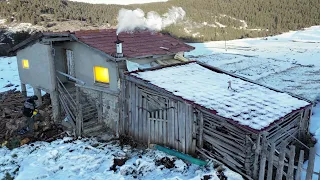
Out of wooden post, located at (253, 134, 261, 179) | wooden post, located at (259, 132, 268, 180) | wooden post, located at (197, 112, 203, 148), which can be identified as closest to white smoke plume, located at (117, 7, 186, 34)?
wooden post, located at (197, 112, 203, 148)

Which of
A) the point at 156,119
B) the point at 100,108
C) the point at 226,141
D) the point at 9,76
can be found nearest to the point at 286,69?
the point at 100,108

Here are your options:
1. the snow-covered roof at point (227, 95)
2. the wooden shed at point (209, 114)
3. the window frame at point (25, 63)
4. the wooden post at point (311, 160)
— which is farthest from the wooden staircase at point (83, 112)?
the wooden post at point (311, 160)

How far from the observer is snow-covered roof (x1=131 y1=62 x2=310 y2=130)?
9164 mm

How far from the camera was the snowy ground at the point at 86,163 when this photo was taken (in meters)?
9.94

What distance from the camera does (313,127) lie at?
1248cm

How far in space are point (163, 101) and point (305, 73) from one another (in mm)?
18876

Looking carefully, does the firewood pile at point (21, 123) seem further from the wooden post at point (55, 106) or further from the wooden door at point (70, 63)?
the wooden door at point (70, 63)

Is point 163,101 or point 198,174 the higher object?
point 163,101

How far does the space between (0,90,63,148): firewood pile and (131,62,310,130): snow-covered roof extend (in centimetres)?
640

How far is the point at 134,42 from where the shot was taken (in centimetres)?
1513

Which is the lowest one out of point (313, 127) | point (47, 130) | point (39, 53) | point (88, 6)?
point (47, 130)

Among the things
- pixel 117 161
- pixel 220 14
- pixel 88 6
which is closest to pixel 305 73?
pixel 117 161

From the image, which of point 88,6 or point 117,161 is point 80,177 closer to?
point 117,161

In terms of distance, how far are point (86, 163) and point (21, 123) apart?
6604 millimetres
